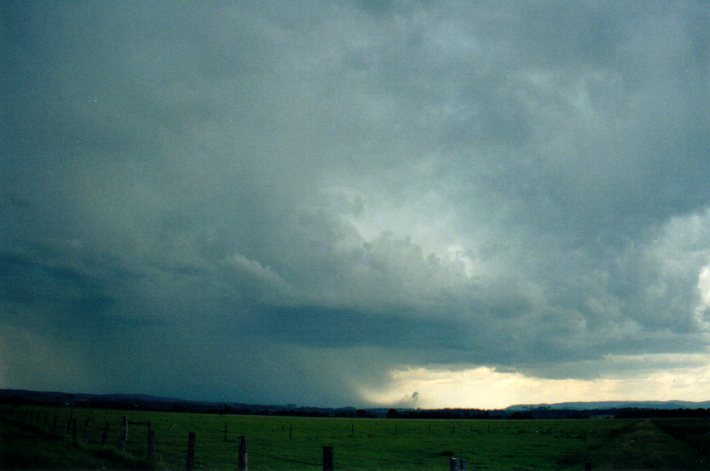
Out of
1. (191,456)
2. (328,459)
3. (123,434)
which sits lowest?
(123,434)

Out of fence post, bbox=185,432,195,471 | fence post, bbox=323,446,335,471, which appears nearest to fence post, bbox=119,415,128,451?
fence post, bbox=185,432,195,471

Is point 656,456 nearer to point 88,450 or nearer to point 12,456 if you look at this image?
point 88,450

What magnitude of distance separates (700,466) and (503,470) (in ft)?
48.5

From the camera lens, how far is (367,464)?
38.8 metres

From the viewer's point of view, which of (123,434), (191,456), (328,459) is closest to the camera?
(328,459)

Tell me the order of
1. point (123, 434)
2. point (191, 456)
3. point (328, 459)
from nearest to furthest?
point (328, 459) < point (191, 456) < point (123, 434)

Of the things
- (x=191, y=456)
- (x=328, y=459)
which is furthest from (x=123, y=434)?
(x=328, y=459)

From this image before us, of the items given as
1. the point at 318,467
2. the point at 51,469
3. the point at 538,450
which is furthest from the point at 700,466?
the point at 51,469

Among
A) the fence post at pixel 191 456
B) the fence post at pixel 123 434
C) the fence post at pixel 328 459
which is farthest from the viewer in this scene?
the fence post at pixel 123 434

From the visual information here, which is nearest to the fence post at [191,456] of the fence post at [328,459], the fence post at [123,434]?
the fence post at [328,459]

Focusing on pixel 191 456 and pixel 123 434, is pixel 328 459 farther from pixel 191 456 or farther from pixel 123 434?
pixel 123 434

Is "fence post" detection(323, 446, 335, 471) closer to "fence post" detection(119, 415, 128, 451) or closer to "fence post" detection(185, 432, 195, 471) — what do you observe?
"fence post" detection(185, 432, 195, 471)

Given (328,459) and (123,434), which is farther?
(123,434)

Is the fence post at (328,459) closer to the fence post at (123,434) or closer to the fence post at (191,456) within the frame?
the fence post at (191,456)
